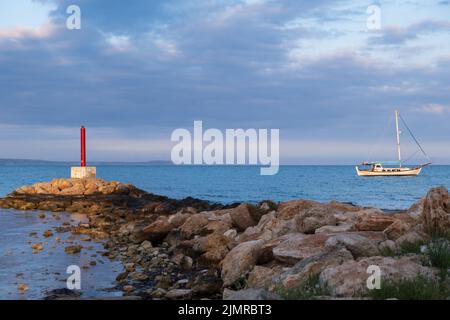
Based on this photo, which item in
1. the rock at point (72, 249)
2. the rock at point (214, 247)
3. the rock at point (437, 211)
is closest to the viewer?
the rock at point (437, 211)

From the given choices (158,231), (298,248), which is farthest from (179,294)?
(158,231)

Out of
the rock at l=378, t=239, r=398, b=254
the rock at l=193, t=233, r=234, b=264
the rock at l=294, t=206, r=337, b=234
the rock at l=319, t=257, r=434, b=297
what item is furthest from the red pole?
the rock at l=319, t=257, r=434, b=297

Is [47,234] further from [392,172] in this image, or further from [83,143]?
[392,172]

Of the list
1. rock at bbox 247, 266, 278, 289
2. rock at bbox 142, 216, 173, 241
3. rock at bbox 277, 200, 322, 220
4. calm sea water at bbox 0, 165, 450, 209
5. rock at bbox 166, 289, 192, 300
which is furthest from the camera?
calm sea water at bbox 0, 165, 450, 209

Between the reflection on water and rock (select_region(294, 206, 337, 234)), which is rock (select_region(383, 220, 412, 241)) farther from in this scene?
the reflection on water

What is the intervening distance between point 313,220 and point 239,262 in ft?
7.77

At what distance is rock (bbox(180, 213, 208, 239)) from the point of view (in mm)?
16469

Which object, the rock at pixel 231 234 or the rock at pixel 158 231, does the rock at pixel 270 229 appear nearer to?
the rock at pixel 231 234

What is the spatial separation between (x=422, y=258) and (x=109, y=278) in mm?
7165

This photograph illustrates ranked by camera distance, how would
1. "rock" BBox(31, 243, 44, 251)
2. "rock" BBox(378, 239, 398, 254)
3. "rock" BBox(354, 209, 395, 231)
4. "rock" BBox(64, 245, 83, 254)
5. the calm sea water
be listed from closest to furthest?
"rock" BBox(378, 239, 398, 254)
"rock" BBox(354, 209, 395, 231)
"rock" BBox(64, 245, 83, 254)
"rock" BBox(31, 243, 44, 251)
the calm sea water

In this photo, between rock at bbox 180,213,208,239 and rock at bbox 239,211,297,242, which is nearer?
rock at bbox 239,211,297,242

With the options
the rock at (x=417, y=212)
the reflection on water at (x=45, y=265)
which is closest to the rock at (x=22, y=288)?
the reflection on water at (x=45, y=265)

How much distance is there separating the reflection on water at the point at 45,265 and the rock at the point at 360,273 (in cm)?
509

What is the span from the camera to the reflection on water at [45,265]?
36.0 feet
